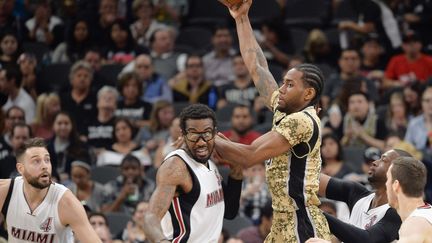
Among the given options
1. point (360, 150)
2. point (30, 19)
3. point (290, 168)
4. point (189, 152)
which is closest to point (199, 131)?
point (189, 152)

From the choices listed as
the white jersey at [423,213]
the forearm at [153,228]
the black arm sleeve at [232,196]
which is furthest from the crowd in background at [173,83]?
the white jersey at [423,213]

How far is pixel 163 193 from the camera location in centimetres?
796

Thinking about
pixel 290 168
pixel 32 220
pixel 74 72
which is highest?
pixel 74 72

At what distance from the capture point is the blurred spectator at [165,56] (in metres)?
15.8

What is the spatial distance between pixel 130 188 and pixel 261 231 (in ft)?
5.82

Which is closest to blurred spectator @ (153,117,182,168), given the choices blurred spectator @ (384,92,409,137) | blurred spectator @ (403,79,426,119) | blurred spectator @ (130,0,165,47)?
blurred spectator @ (384,92,409,137)

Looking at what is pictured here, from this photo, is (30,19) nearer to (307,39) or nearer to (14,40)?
(14,40)

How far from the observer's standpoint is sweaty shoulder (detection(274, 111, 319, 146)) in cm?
801

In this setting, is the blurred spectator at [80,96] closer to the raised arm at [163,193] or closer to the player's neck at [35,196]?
the player's neck at [35,196]

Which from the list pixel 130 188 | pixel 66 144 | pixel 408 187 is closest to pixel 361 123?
pixel 130 188

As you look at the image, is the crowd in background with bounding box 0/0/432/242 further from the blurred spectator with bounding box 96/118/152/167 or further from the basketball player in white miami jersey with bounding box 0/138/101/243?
the basketball player in white miami jersey with bounding box 0/138/101/243

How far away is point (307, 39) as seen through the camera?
52.5 feet

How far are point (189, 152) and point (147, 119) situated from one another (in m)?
6.44

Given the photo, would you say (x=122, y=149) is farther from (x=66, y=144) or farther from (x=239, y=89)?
(x=239, y=89)
